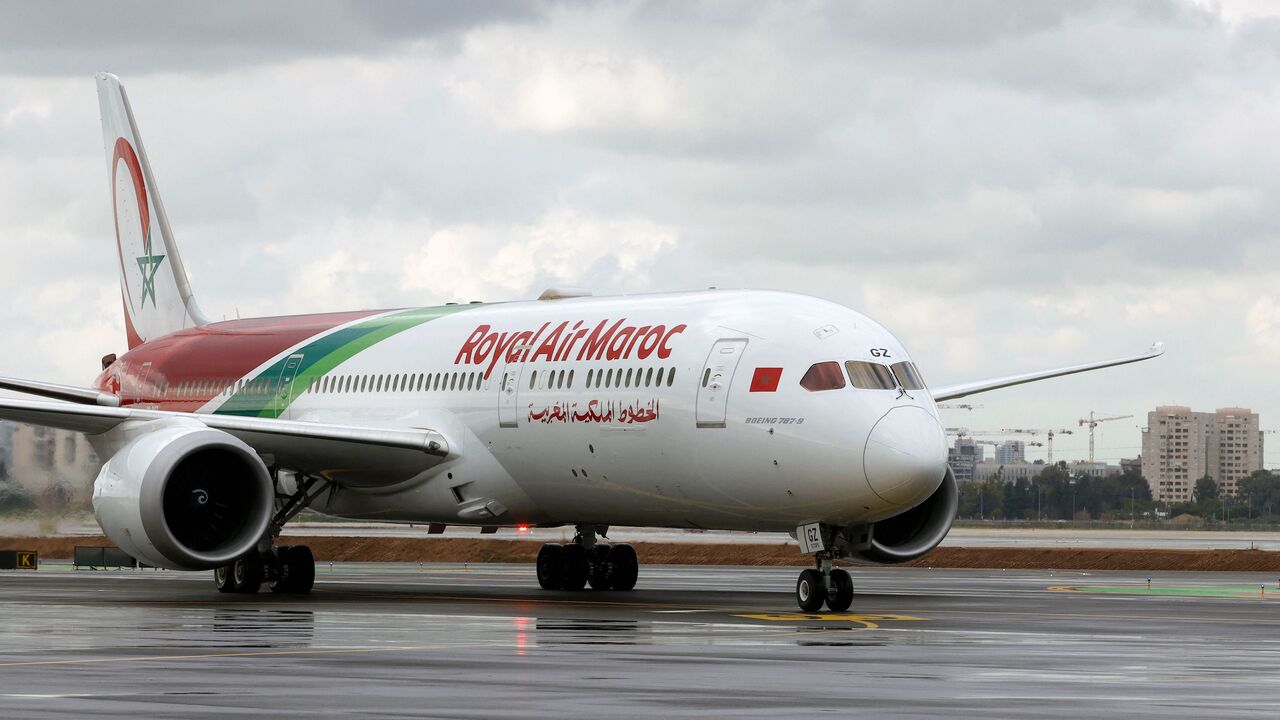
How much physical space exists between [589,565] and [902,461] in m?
9.67

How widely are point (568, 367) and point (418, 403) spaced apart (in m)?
3.84

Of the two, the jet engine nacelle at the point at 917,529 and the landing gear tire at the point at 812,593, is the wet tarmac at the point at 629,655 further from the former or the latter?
the jet engine nacelle at the point at 917,529

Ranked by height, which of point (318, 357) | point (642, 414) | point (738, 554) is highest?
point (318, 357)

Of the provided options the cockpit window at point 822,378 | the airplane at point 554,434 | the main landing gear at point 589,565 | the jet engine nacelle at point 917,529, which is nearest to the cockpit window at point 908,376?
the airplane at point 554,434

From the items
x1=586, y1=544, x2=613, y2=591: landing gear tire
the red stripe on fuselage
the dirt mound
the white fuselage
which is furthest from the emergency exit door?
the dirt mound

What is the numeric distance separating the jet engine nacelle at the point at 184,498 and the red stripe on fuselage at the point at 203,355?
666 cm

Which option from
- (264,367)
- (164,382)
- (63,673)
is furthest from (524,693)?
(164,382)

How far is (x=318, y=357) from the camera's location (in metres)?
36.8

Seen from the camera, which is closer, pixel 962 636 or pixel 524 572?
pixel 962 636

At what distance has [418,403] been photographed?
1346 inches

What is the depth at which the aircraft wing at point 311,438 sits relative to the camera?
103 feet

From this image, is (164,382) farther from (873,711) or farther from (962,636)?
(873,711)

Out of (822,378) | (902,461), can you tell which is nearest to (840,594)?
(902,461)

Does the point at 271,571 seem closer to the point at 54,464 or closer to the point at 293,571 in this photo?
the point at 293,571
